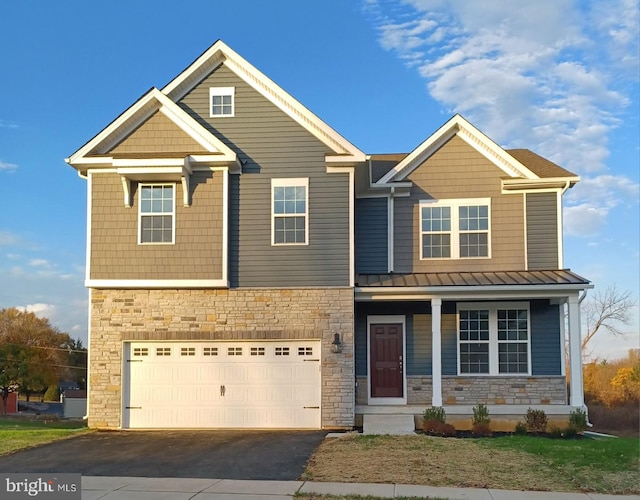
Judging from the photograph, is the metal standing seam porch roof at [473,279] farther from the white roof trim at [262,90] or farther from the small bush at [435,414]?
the white roof trim at [262,90]

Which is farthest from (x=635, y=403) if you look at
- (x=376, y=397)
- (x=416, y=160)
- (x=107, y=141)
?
(x=107, y=141)

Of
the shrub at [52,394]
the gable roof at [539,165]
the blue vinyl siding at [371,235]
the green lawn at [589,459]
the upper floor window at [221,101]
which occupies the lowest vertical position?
the shrub at [52,394]

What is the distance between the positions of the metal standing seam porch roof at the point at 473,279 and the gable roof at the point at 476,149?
2370mm

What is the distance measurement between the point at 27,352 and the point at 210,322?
33638mm

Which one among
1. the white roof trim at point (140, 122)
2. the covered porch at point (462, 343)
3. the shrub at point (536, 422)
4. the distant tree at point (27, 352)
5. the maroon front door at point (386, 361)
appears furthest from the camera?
the distant tree at point (27, 352)

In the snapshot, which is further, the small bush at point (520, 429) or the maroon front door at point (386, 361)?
the maroon front door at point (386, 361)

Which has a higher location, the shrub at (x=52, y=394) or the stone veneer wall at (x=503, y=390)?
the stone veneer wall at (x=503, y=390)

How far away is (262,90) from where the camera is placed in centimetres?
1554

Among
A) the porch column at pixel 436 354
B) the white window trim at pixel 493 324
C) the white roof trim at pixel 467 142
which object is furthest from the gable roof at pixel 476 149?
the porch column at pixel 436 354

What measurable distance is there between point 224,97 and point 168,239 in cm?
357

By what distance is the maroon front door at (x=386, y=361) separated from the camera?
16422 millimetres

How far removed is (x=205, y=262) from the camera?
49.1ft

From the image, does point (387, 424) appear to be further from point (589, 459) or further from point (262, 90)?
point (262, 90)

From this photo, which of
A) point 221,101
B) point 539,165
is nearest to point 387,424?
point 539,165
